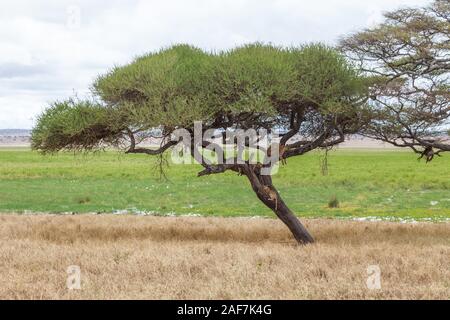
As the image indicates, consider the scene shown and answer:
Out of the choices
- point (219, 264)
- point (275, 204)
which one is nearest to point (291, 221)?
point (275, 204)

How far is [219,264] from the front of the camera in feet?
49.8

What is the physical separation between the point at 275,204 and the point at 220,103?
4333mm

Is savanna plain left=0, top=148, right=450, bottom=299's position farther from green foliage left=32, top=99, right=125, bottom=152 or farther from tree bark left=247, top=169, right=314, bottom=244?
green foliage left=32, top=99, right=125, bottom=152

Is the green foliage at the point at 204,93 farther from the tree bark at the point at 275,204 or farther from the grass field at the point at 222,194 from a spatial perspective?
the grass field at the point at 222,194

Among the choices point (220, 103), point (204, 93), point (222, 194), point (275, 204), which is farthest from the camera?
point (222, 194)

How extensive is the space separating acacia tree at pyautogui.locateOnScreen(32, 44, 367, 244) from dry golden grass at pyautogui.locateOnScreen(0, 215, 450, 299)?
10.8 feet

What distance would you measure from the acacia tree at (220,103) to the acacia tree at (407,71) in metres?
1.03

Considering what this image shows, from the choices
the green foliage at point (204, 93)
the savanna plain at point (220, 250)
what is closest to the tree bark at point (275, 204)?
the savanna plain at point (220, 250)

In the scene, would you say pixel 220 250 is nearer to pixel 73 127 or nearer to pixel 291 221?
pixel 291 221

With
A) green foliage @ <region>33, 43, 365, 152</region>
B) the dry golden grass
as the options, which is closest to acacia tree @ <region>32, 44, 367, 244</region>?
green foliage @ <region>33, 43, 365, 152</region>

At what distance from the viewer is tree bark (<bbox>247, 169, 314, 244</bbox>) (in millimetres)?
22172

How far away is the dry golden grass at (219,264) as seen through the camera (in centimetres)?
1216

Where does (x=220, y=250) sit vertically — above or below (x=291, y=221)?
below

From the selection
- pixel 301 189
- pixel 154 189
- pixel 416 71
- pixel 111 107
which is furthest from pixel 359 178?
pixel 111 107
